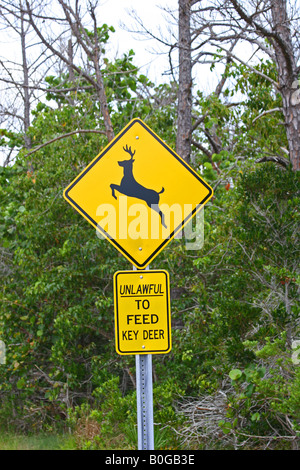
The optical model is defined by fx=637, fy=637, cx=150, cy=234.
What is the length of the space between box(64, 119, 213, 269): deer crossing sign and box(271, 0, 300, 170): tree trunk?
4.06 metres

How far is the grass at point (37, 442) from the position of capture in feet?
29.6

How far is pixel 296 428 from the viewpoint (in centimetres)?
624

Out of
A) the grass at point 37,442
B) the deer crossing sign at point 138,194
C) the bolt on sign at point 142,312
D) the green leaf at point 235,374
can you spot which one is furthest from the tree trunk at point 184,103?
the bolt on sign at point 142,312

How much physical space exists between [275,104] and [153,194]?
19.1 ft

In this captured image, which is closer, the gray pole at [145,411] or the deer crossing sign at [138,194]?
the gray pole at [145,411]

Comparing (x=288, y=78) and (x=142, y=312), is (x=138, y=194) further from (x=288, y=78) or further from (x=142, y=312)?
(x=288, y=78)

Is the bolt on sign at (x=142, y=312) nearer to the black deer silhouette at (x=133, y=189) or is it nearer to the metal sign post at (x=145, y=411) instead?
the metal sign post at (x=145, y=411)

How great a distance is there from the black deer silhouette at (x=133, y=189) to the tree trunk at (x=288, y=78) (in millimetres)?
4228

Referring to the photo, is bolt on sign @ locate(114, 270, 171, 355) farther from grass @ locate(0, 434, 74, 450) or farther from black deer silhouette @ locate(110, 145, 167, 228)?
grass @ locate(0, 434, 74, 450)

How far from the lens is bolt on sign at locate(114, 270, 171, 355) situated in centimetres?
434

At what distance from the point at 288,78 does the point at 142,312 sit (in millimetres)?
5123

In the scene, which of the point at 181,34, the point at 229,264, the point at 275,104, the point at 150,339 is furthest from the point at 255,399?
the point at 181,34

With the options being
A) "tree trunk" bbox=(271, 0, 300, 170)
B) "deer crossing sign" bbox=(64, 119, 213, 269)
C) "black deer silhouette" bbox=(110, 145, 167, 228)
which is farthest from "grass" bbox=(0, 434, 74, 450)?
"black deer silhouette" bbox=(110, 145, 167, 228)

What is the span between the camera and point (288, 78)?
27.5 ft
